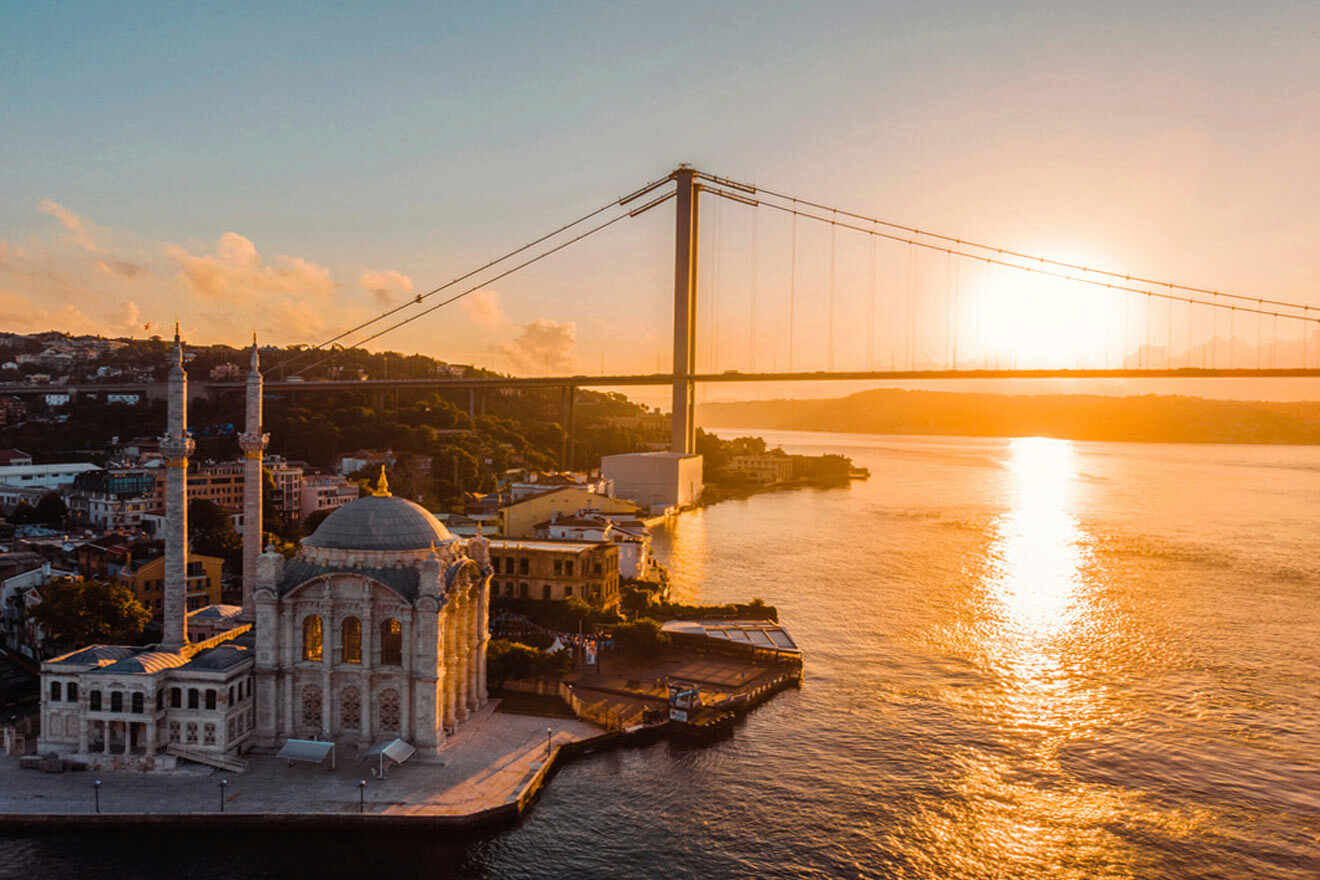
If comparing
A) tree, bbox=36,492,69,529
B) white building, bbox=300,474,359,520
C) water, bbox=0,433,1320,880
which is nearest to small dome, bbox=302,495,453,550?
water, bbox=0,433,1320,880

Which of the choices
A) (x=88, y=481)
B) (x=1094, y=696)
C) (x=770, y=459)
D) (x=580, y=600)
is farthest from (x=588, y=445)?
(x=1094, y=696)

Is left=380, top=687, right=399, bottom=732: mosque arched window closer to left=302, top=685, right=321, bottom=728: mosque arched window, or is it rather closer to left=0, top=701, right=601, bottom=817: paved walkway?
left=0, top=701, right=601, bottom=817: paved walkway

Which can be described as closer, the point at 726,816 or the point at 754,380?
the point at 726,816

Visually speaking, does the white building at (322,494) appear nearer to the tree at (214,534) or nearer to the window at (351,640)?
the tree at (214,534)

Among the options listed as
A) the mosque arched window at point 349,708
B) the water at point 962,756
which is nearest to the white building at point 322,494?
the water at point 962,756

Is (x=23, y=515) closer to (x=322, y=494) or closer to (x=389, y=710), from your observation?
(x=322, y=494)

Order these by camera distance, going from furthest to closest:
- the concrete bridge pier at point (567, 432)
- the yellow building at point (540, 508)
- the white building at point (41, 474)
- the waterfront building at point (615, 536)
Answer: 1. the concrete bridge pier at point (567, 432)
2. the white building at point (41, 474)
3. the yellow building at point (540, 508)
4. the waterfront building at point (615, 536)

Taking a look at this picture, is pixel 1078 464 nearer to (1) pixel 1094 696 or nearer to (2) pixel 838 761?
(1) pixel 1094 696
